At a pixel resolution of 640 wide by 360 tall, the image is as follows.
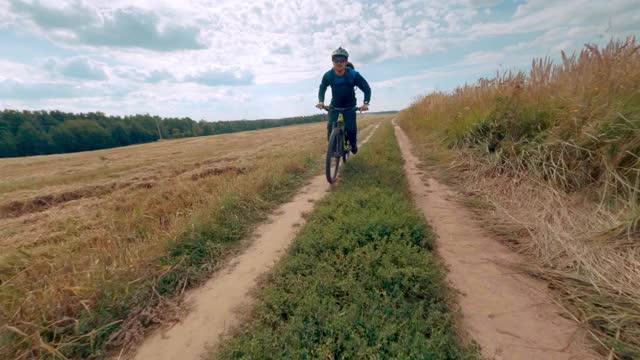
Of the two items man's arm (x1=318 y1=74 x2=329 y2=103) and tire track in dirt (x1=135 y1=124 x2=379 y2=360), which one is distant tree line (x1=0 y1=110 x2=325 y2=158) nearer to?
man's arm (x1=318 y1=74 x2=329 y2=103)

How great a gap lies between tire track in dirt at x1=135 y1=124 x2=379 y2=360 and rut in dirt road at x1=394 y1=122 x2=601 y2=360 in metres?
1.89

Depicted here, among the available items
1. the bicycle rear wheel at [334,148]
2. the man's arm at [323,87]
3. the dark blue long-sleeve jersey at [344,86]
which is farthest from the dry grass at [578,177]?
the man's arm at [323,87]

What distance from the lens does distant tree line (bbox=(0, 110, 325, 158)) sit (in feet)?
139

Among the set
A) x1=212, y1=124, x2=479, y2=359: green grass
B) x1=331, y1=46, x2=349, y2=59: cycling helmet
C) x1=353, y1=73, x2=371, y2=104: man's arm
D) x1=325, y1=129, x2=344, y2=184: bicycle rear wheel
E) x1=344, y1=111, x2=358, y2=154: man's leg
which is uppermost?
x1=331, y1=46, x2=349, y2=59: cycling helmet

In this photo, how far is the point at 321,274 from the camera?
2479mm

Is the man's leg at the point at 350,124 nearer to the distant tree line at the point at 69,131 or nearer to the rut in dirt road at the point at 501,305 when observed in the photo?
the rut in dirt road at the point at 501,305

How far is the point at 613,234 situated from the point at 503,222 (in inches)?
42.5

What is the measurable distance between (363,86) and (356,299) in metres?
5.01

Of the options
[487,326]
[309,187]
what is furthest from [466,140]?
[487,326]

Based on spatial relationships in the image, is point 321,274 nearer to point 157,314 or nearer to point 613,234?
point 157,314

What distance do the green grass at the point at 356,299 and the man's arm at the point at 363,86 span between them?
335 centimetres

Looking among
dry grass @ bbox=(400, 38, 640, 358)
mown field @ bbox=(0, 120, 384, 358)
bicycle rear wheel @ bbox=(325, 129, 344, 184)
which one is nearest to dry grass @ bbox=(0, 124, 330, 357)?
mown field @ bbox=(0, 120, 384, 358)

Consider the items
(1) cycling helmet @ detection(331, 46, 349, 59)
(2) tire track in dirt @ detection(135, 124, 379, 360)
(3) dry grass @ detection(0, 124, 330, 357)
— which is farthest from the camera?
(1) cycling helmet @ detection(331, 46, 349, 59)

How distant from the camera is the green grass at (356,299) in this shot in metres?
1.74
